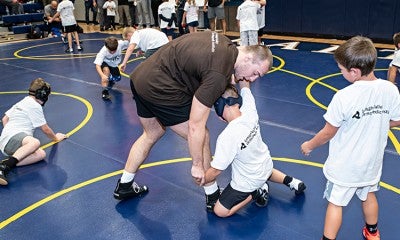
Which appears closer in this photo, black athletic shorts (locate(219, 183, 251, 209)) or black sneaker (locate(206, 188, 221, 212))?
black athletic shorts (locate(219, 183, 251, 209))

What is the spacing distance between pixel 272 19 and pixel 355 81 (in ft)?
40.4

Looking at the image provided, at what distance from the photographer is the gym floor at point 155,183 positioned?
3.46 m

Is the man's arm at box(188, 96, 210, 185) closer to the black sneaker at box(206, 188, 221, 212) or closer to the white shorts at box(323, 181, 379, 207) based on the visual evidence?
the black sneaker at box(206, 188, 221, 212)

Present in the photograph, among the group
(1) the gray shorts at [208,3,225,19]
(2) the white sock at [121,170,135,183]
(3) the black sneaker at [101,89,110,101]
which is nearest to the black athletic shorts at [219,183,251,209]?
(2) the white sock at [121,170,135,183]

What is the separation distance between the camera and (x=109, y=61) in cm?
752

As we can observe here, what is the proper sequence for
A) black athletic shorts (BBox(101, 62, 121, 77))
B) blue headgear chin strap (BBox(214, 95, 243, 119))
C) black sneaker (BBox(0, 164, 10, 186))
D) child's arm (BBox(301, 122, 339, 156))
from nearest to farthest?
1. child's arm (BBox(301, 122, 339, 156))
2. blue headgear chin strap (BBox(214, 95, 243, 119))
3. black sneaker (BBox(0, 164, 10, 186))
4. black athletic shorts (BBox(101, 62, 121, 77))

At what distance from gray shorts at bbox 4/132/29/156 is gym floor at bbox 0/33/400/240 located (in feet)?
0.95

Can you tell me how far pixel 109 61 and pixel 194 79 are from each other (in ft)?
15.7

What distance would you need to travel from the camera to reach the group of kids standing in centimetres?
262

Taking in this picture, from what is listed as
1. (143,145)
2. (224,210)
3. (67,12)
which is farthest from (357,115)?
(67,12)

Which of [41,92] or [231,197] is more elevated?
[41,92]

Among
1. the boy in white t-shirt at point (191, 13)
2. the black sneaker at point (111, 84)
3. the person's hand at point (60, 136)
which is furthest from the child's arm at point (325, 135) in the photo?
the boy in white t-shirt at point (191, 13)

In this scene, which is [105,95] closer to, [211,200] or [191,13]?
[211,200]

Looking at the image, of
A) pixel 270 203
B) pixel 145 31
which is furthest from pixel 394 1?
pixel 270 203
